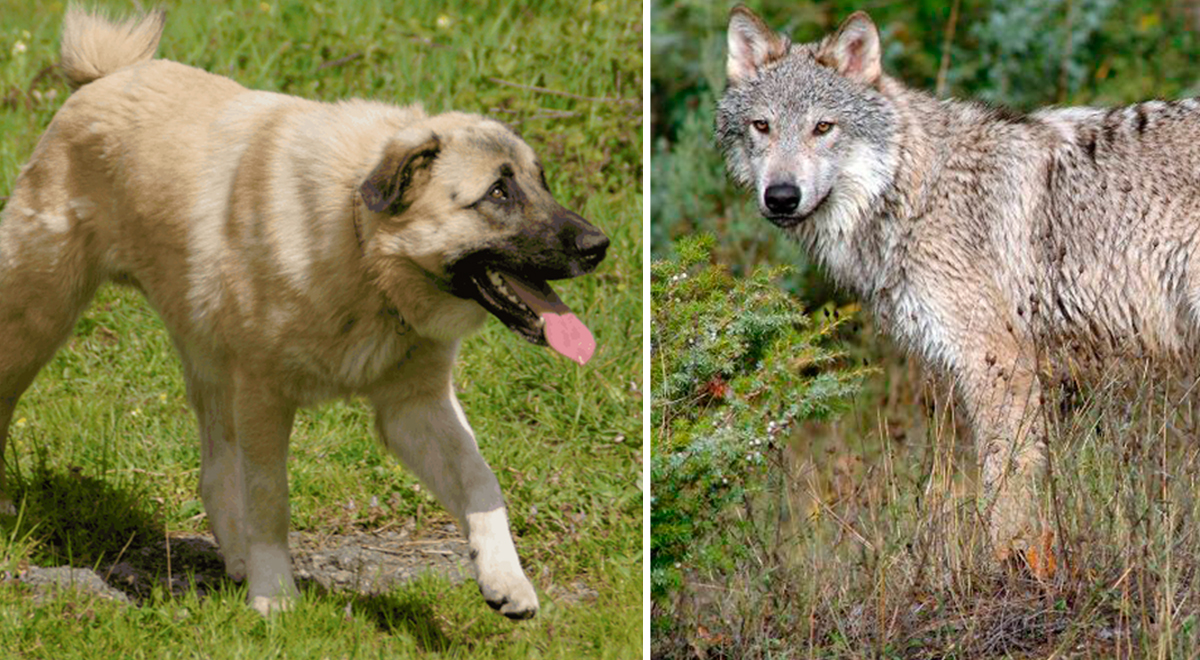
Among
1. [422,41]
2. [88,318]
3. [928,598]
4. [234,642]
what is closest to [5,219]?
[88,318]

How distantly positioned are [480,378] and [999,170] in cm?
224

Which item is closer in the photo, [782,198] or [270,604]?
[270,604]

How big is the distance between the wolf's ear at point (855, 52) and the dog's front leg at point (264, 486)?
232 centimetres

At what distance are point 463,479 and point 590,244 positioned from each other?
86cm

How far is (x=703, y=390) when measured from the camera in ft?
14.2

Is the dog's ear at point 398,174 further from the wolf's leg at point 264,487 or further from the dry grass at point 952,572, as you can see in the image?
the dry grass at point 952,572

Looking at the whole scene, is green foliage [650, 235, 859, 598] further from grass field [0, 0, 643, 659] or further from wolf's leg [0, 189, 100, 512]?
Answer: wolf's leg [0, 189, 100, 512]

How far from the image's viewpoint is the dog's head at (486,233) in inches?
168

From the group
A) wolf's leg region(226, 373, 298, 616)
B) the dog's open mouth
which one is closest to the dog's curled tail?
wolf's leg region(226, 373, 298, 616)

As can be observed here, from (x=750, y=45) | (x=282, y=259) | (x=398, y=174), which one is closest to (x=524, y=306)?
(x=398, y=174)

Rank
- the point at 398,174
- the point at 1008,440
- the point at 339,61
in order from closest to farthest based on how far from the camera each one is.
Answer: the point at 398,174
the point at 1008,440
the point at 339,61

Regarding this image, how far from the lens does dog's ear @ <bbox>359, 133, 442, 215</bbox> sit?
4176 millimetres

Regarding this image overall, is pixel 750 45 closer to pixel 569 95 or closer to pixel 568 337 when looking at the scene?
pixel 568 337

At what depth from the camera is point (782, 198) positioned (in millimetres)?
5180
